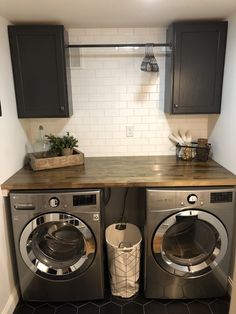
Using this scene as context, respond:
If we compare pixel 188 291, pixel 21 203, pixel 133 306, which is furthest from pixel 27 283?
pixel 188 291

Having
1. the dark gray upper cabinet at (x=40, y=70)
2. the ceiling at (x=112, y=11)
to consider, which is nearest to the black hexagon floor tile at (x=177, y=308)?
the dark gray upper cabinet at (x=40, y=70)

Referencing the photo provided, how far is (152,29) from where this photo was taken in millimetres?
2176

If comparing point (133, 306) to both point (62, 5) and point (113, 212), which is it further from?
point (62, 5)

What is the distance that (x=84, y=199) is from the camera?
170 cm

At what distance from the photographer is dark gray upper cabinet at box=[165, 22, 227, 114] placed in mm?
1924

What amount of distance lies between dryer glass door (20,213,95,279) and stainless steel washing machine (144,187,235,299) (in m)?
0.47

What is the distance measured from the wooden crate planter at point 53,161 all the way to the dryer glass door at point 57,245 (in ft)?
1.61

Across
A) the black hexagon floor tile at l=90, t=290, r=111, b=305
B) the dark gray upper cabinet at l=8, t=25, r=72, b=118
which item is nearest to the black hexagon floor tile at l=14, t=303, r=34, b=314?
the black hexagon floor tile at l=90, t=290, r=111, b=305

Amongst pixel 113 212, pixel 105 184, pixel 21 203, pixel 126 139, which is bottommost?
pixel 113 212

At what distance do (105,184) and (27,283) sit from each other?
1.01m

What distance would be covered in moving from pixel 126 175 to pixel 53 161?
67cm

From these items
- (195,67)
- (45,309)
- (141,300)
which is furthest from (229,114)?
(45,309)

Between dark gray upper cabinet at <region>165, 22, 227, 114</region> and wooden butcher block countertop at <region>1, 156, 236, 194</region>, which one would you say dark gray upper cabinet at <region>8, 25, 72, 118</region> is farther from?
dark gray upper cabinet at <region>165, 22, 227, 114</region>

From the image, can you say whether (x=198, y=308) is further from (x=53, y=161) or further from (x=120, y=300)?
(x=53, y=161)
